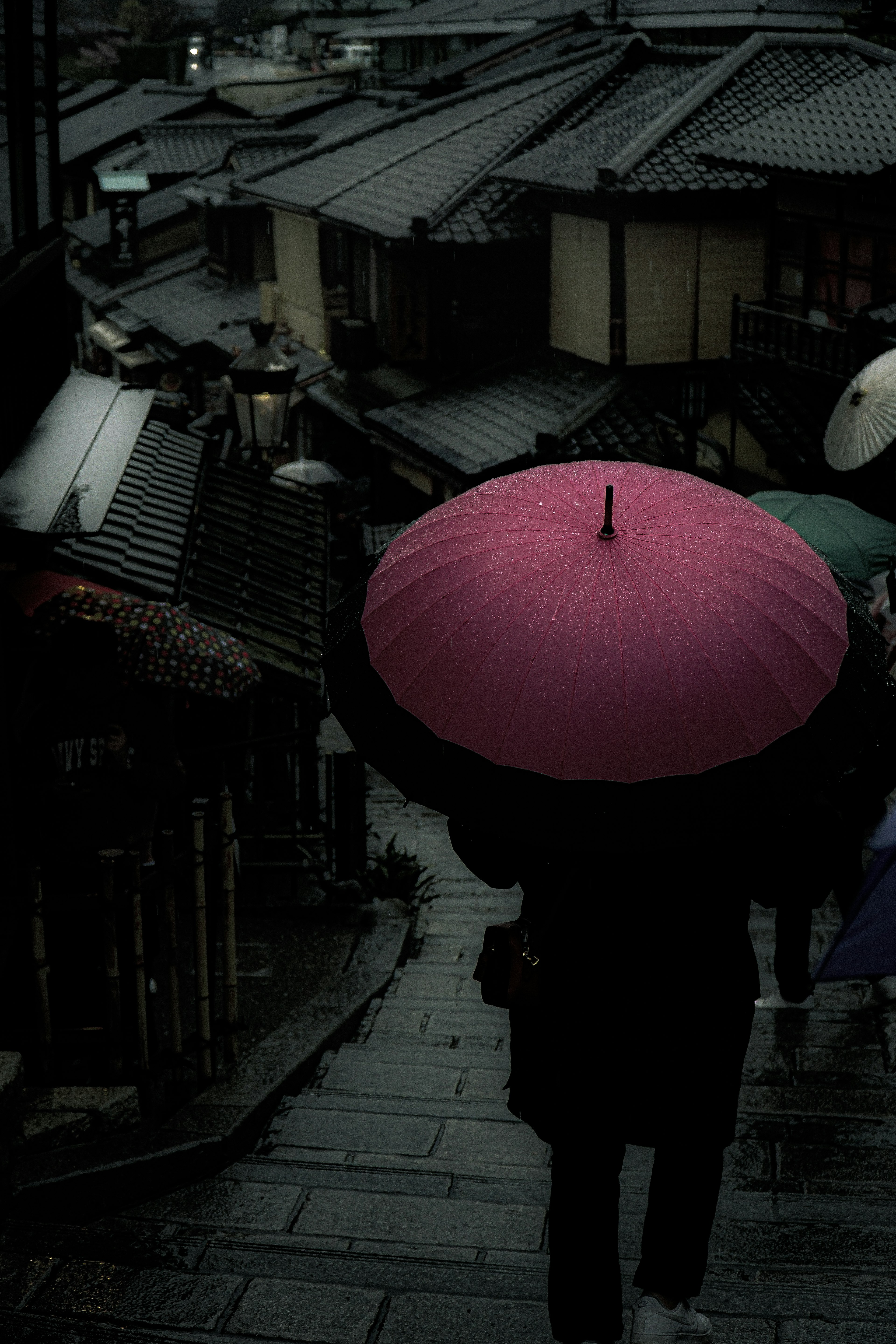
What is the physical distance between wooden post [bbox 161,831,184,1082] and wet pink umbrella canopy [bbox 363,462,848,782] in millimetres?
2289

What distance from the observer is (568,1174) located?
342cm

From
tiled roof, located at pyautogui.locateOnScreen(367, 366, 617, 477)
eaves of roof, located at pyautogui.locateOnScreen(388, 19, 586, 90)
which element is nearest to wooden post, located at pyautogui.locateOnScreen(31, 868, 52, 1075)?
tiled roof, located at pyautogui.locateOnScreen(367, 366, 617, 477)

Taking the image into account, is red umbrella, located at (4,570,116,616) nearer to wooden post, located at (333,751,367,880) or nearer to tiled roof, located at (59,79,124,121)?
wooden post, located at (333,751,367,880)

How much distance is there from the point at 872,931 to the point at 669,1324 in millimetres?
1242

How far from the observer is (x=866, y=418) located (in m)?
10.3

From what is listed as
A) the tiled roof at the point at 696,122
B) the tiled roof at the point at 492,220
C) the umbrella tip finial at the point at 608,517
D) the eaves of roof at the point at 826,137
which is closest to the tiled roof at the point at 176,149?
the tiled roof at the point at 492,220

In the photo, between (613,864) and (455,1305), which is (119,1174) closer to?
(455,1305)

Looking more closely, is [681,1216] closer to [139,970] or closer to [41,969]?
[139,970]

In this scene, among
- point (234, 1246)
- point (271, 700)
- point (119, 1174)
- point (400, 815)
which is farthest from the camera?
point (400, 815)

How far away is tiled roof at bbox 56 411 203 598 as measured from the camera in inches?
389

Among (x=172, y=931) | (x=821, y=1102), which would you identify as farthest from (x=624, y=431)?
(x=172, y=931)

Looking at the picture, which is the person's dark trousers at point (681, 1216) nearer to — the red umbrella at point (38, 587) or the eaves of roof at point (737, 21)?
the red umbrella at point (38, 587)

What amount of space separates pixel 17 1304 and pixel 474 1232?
1469 millimetres

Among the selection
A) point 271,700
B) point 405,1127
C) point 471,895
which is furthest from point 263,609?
point 405,1127
